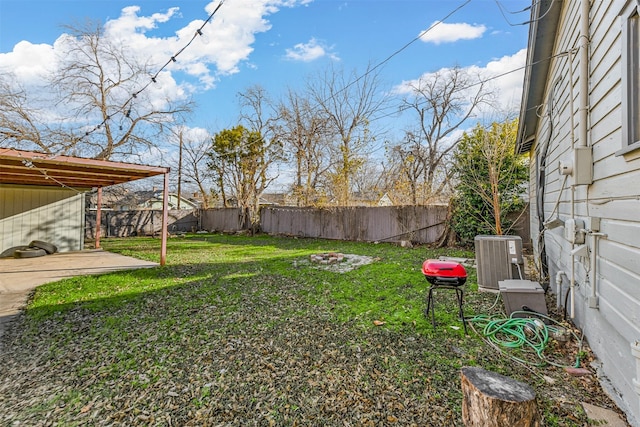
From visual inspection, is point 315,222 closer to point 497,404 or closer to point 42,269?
point 42,269

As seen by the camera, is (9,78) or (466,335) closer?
(466,335)

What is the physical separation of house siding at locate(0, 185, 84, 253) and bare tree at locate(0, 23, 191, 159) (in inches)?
99.8

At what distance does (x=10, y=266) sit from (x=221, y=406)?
25.0ft

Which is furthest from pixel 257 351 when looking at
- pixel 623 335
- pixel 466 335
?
pixel 623 335

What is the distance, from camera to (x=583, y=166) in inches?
95.3

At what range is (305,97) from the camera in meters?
14.3

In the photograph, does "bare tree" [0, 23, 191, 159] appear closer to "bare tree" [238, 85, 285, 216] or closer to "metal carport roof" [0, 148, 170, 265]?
"bare tree" [238, 85, 285, 216]

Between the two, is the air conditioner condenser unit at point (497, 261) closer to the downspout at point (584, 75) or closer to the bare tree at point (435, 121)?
the downspout at point (584, 75)

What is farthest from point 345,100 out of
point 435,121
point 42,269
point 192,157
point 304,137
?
point 42,269

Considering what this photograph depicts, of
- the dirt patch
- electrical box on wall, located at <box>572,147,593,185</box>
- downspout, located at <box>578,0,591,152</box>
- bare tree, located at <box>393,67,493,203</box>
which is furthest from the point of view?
bare tree, located at <box>393,67,493,203</box>

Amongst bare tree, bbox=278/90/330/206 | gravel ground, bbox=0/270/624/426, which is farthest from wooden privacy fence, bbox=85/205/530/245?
gravel ground, bbox=0/270/624/426

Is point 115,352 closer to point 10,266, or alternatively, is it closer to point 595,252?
point 595,252

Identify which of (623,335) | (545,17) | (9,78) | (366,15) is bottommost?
(623,335)

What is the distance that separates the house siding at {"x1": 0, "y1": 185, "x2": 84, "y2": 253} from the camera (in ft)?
25.8
